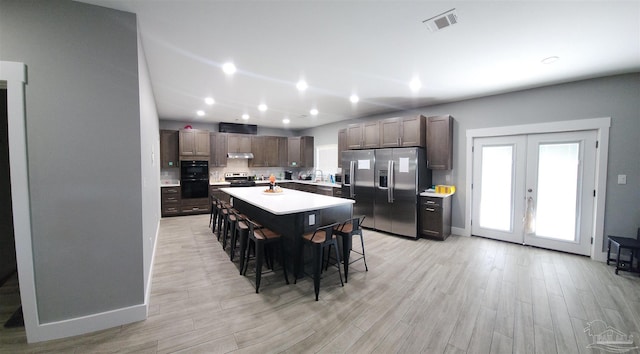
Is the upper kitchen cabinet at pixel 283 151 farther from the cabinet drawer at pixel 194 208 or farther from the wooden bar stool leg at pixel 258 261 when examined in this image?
the wooden bar stool leg at pixel 258 261

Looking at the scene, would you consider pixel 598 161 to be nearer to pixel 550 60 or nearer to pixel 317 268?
pixel 550 60

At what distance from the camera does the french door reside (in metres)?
3.61

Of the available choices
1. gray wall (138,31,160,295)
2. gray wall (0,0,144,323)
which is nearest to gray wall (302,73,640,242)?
gray wall (138,31,160,295)

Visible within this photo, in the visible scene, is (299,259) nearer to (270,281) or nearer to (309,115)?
(270,281)

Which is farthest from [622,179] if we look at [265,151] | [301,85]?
[265,151]

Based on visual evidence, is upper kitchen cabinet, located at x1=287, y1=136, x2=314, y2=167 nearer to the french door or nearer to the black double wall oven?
the black double wall oven

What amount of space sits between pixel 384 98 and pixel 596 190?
3.45m

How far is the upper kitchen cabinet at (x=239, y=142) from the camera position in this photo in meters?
7.19

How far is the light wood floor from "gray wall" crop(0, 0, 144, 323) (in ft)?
1.50

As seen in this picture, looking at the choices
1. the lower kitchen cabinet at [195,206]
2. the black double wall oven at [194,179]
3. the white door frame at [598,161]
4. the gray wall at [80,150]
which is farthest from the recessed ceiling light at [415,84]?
the lower kitchen cabinet at [195,206]

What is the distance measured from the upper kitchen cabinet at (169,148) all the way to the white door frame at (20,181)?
499 cm

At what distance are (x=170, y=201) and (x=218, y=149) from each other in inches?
74.0

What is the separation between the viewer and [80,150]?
Result: 6.17ft

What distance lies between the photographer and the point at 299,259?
2863mm
